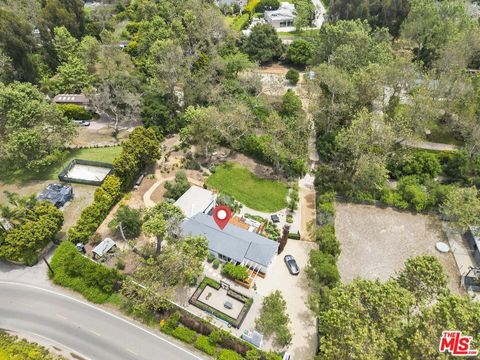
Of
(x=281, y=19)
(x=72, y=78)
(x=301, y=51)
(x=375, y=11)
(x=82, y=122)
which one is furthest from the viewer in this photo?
(x=281, y=19)

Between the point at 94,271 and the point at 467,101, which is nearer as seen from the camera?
the point at 94,271

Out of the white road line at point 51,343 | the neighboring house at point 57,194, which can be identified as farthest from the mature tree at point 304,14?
the white road line at point 51,343

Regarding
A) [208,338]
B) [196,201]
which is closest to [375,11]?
[196,201]

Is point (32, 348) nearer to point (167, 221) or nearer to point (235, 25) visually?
point (167, 221)

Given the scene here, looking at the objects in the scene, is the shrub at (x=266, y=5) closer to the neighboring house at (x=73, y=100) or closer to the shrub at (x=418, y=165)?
the neighboring house at (x=73, y=100)

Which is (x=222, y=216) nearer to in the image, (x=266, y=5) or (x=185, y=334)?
(x=185, y=334)

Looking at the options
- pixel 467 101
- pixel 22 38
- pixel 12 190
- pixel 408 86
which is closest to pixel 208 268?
pixel 12 190
